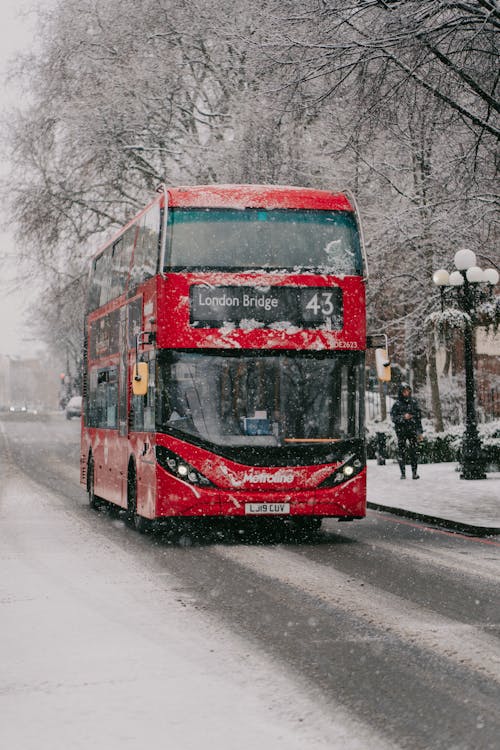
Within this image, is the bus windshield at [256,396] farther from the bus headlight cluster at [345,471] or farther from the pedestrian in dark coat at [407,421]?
the pedestrian in dark coat at [407,421]

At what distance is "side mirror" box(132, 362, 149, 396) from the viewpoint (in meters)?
14.3

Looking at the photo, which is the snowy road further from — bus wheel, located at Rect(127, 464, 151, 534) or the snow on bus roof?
the snow on bus roof

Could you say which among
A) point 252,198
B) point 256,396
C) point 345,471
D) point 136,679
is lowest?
point 136,679

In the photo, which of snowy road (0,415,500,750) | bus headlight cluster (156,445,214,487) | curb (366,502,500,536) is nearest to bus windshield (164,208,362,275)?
bus headlight cluster (156,445,214,487)

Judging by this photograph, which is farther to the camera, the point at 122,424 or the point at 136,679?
the point at 122,424

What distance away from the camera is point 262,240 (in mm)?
14391

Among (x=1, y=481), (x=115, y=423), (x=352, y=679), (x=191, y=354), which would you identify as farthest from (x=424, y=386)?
(x=352, y=679)

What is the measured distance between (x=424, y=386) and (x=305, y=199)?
98.1 ft

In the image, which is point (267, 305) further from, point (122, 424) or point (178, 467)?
point (122, 424)

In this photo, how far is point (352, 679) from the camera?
23.4 feet

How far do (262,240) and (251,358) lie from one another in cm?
134

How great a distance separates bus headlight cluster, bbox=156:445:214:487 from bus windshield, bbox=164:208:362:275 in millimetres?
2011

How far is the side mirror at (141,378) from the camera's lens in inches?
562

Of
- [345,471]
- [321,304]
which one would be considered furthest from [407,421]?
[321,304]
